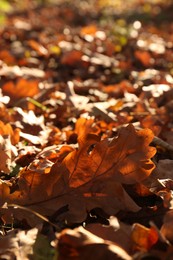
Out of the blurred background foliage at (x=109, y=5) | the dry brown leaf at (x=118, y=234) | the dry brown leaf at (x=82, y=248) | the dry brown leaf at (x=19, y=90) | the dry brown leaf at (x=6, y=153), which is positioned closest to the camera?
the dry brown leaf at (x=82, y=248)

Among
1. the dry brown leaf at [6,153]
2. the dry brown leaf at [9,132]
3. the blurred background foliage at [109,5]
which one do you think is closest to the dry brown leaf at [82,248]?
the dry brown leaf at [6,153]

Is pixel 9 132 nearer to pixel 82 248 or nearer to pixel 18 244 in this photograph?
pixel 18 244

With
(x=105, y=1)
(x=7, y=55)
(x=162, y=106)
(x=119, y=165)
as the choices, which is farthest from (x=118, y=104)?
(x=105, y=1)

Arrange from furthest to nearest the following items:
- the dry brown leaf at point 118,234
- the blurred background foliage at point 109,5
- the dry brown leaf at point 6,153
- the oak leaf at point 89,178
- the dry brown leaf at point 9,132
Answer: the blurred background foliage at point 109,5
the dry brown leaf at point 9,132
the dry brown leaf at point 6,153
the oak leaf at point 89,178
the dry brown leaf at point 118,234

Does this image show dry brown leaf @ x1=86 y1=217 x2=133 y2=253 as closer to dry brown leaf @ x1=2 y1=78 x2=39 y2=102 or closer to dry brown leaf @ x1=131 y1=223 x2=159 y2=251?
dry brown leaf @ x1=131 y1=223 x2=159 y2=251

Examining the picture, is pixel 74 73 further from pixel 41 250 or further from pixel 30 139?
pixel 41 250

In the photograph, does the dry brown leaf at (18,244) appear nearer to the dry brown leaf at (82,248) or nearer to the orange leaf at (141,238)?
the dry brown leaf at (82,248)

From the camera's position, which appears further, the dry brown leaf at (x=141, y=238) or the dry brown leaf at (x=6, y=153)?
the dry brown leaf at (x=6, y=153)

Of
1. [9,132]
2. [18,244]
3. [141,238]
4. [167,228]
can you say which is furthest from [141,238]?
[9,132]
